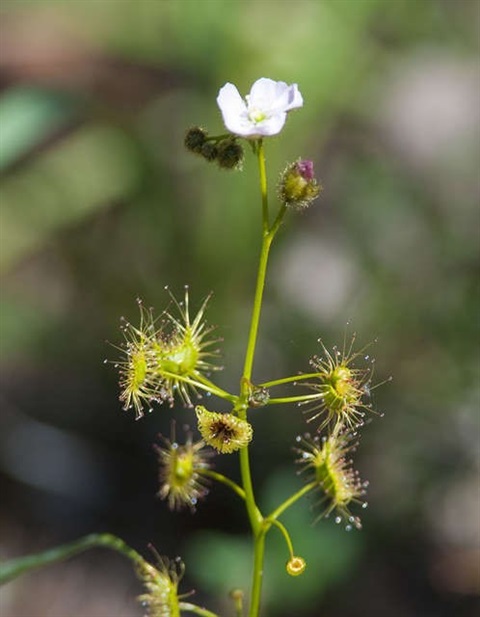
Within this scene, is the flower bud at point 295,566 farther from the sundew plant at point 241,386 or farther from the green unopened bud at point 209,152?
the green unopened bud at point 209,152

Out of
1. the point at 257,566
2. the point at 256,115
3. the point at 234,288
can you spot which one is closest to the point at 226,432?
the point at 257,566

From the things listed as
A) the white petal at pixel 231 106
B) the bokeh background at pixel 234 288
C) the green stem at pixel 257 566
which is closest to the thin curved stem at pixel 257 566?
the green stem at pixel 257 566

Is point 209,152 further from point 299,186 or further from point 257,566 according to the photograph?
point 257,566

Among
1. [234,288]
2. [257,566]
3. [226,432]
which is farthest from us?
[234,288]

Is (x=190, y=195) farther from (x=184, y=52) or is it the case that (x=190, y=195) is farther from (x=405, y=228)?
(x=405, y=228)

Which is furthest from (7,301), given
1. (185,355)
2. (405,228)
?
(185,355)
